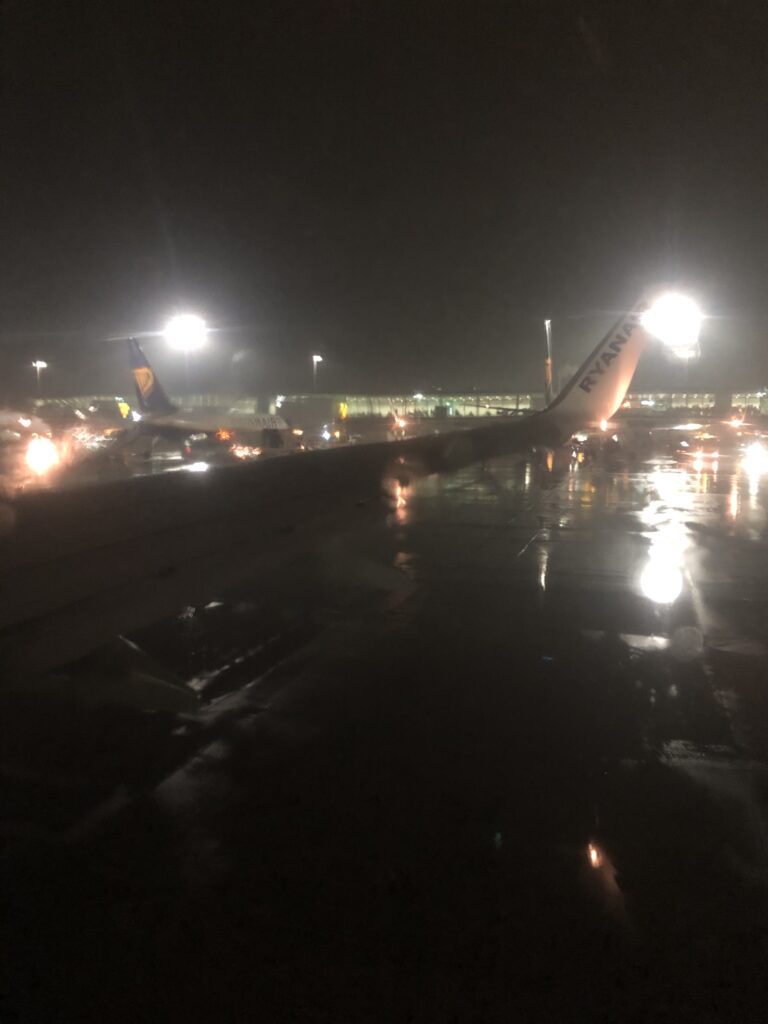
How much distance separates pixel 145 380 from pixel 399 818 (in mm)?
29205

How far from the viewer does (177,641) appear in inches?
300

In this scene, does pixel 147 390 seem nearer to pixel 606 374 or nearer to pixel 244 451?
pixel 244 451

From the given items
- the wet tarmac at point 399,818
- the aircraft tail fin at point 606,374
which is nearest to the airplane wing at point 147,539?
the wet tarmac at point 399,818

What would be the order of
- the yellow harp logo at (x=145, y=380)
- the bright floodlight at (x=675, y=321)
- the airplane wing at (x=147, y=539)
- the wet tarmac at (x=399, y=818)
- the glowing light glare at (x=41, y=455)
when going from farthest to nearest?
the yellow harp logo at (x=145, y=380) < the bright floodlight at (x=675, y=321) < the glowing light glare at (x=41, y=455) < the airplane wing at (x=147, y=539) < the wet tarmac at (x=399, y=818)

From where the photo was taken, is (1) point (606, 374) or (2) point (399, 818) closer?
(2) point (399, 818)

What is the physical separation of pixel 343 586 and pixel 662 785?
531 cm

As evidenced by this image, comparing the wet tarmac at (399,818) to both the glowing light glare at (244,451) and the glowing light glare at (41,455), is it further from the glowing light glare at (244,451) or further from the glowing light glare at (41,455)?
the glowing light glare at (244,451)

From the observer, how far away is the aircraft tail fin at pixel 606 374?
25.5 m

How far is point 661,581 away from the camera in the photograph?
9812 millimetres

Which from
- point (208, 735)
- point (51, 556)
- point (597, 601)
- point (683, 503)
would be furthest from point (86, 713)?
point (683, 503)

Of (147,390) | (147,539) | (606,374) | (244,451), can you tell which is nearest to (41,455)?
(244,451)

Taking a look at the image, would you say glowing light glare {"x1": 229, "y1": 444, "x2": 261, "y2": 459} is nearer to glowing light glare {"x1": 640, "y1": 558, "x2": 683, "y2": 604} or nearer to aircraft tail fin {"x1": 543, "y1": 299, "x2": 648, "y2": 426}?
aircraft tail fin {"x1": 543, "y1": 299, "x2": 648, "y2": 426}

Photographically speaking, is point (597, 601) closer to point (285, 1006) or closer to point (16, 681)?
point (16, 681)

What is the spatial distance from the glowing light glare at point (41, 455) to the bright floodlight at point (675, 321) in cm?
1556
